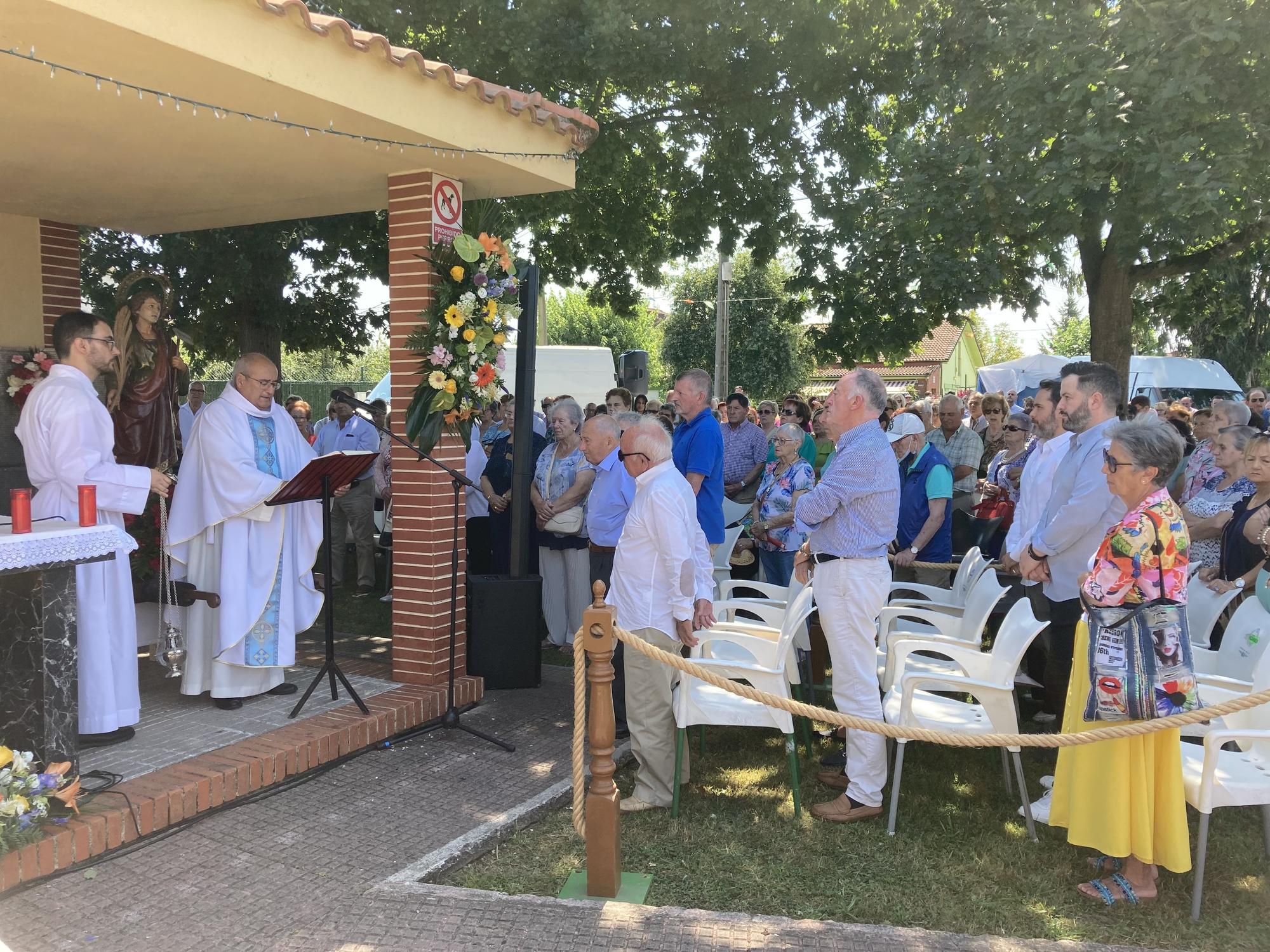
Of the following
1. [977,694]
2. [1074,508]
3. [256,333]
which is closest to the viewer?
[977,694]

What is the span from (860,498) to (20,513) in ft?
12.1

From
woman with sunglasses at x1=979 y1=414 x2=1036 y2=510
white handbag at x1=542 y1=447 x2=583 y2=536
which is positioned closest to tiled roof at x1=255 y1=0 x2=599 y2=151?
white handbag at x1=542 y1=447 x2=583 y2=536

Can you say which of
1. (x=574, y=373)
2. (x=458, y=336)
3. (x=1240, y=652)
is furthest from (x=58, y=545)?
(x=574, y=373)

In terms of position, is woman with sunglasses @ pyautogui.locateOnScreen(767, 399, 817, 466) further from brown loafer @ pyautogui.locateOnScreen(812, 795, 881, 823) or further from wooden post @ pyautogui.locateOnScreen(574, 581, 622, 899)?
wooden post @ pyautogui.locateOnScreen(574, 581, 622, 899)

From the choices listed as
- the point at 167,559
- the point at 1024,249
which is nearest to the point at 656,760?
the point at 167,559

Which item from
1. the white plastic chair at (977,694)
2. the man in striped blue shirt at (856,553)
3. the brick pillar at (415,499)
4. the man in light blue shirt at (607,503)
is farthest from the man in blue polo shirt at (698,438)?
the white plastic chair at (977,694)

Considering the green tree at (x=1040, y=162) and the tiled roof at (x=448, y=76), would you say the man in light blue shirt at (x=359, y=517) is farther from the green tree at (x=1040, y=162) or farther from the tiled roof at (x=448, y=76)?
the green tree at (x=1040, y=162)

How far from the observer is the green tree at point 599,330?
48312 mm

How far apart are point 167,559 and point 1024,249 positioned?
886 centimetres

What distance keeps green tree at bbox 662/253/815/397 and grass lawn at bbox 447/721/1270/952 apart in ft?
108

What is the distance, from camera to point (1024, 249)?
10.4m

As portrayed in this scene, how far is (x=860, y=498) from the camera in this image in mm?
4590

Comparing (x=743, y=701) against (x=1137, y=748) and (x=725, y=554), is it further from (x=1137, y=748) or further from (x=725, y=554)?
(x=725, y=554)

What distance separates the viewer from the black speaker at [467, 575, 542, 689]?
20.3ft
